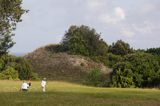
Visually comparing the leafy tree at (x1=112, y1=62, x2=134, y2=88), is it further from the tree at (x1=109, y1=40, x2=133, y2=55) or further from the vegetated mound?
the tree at (x1=109, y1=40, x2=133, y2=55)

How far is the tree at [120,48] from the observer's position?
11162 cm

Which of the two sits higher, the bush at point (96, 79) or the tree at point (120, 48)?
the tree at point (120, 48)

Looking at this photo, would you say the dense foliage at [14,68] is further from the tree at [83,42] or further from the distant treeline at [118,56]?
the tree at [83,42]

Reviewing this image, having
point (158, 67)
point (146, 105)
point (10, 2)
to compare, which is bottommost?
point (146, 105)

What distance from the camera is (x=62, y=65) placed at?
322 feet

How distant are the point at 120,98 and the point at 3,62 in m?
52.4

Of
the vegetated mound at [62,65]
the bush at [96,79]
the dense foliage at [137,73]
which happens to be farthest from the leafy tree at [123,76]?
the vegetated mound at [62,65]

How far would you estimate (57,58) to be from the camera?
102938 mm

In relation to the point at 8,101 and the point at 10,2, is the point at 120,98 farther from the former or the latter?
the point at 10,2

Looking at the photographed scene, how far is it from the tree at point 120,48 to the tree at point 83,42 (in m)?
3.32

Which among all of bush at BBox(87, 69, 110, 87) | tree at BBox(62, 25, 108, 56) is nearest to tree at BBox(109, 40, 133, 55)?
tree at BBox(62, 25, 108, 56)

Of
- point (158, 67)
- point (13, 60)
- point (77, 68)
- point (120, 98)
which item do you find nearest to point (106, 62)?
point (77, 68)

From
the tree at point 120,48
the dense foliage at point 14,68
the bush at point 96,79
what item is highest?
the tree at point 120,48

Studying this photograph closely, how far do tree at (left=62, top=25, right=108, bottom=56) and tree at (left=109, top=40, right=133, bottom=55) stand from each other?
3320mm
